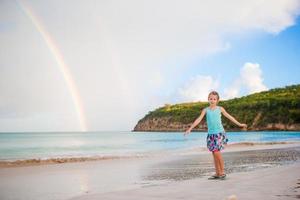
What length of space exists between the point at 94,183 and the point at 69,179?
5.31 ft

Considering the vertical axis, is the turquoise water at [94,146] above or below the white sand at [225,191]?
above

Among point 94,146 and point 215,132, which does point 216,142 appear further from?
point 94,146

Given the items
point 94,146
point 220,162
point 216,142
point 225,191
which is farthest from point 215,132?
point 94,146

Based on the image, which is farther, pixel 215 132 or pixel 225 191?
pixel 215 132

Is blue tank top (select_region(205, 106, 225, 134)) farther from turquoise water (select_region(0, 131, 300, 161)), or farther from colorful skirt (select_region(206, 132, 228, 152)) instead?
turquoise water (select_region(0, 131, 300, 161))

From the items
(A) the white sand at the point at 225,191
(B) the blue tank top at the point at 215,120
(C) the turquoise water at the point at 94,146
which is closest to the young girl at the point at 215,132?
(B) the blue tank top at the point at 215,120

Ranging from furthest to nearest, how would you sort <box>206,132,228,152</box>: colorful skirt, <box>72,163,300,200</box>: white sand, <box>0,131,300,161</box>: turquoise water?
<box>0,131,300,161</box>: turquoise water < <box>206,132,228,152</box>: colorful skirt < <box>72,163,300,200</box>: white sand

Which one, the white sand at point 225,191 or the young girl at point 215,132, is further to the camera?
the young girl at point 215,132

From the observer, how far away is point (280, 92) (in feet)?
606

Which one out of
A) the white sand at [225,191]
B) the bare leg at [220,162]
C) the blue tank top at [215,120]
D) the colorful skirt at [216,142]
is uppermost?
the blue tank top at [215,120]

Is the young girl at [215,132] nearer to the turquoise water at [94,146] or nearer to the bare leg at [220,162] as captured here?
the bare leg at [220,162]

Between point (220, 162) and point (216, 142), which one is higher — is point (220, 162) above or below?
below

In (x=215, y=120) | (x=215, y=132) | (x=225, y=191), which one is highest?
(x=215, y=120)

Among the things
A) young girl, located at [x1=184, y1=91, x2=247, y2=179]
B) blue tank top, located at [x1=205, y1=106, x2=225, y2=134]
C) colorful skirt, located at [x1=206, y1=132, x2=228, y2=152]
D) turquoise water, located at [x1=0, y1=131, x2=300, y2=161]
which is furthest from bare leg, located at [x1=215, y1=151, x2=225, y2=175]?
turquoise water, located at [x1=0, y1=131, x2=300, y2=161]
